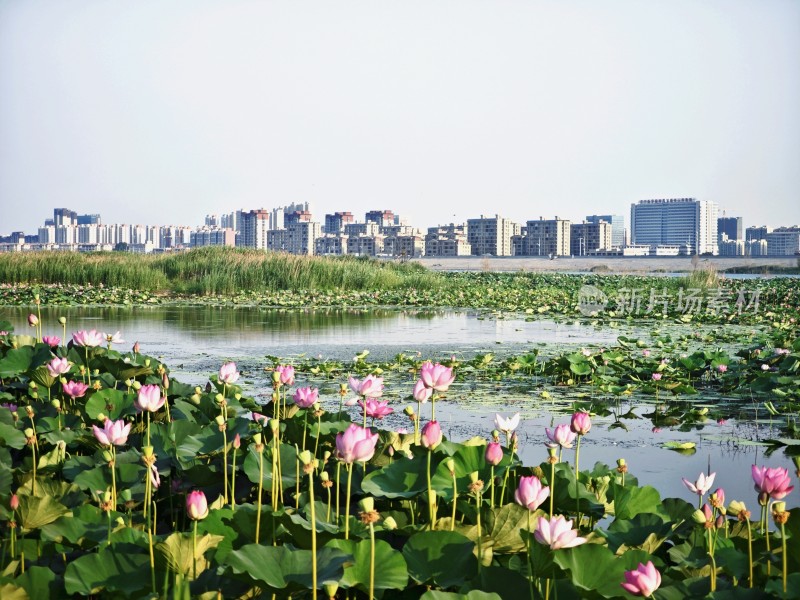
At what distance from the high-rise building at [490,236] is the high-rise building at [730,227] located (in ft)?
190

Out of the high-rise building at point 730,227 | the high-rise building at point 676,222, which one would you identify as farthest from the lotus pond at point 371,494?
the high-rise building at point 730,227

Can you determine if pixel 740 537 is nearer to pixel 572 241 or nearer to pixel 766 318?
pixel 766 318

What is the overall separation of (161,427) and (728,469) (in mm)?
2277

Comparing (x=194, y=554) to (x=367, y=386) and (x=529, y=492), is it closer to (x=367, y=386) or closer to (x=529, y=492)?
(x=529, y=492)

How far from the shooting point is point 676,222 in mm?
148375

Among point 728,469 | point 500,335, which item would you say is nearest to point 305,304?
point 500,335

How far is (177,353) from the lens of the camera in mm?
7637

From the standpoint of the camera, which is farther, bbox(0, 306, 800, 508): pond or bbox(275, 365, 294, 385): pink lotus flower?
bbox(0, 306, 800, 508): pond

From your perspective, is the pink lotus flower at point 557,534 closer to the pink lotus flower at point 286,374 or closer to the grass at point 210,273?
the pink lotus flower at point 286,374

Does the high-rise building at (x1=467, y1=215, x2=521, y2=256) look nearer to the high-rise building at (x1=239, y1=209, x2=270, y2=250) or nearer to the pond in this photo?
the high-rise building at (x1=239, y1=209, x2=270, y2=250)

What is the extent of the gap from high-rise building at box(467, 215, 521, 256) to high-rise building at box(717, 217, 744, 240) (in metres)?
57.8

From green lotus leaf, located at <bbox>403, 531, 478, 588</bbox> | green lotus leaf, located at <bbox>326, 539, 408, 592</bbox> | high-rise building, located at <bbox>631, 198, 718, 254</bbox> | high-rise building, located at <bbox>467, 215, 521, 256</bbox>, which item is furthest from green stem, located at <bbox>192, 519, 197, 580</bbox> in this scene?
high-rise building, located at <bbox>631, 198, 718, 254</bbox>

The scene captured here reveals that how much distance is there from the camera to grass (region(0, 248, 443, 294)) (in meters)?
17.5

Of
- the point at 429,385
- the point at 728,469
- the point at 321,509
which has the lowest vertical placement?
the point at 728,469
